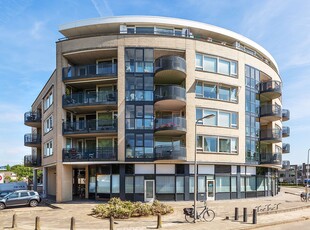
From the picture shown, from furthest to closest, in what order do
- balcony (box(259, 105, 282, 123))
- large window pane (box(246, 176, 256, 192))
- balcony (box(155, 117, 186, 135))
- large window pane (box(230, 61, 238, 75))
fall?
1. balcony (box(259, 105, 282, 123))
2. large window pane (box(246, 176, 256, 192))
3. large window pane (box(230, 61, 238, 75))
4. balcony (box(155, 117, 186, 135))

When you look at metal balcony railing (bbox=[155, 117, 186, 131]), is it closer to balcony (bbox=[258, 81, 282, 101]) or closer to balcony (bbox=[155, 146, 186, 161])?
balcony (bbox=[155, 146, 186, 161])

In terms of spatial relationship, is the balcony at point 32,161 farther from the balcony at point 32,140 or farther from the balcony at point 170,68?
the balcony at point 170,68

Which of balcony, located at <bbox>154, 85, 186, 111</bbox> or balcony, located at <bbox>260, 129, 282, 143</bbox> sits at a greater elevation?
balcony, located at <bbox>154, 85, 186, 111</bbox>

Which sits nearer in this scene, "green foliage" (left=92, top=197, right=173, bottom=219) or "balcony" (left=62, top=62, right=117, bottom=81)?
"green foliage" (left=92, top=197, right=173, bottom=219)

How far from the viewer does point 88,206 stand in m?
27.1

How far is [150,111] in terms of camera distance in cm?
3055

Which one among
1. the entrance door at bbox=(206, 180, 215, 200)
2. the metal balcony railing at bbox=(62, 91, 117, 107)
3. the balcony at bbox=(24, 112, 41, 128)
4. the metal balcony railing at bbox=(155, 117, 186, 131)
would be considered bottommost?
the entrance door at bbox=(206, 180, 215, 200)

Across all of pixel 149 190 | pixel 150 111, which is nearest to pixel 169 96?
pixel 150 111

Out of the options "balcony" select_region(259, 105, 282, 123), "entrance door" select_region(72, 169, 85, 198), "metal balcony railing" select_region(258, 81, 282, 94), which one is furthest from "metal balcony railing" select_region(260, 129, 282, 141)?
"entrance door" select_region(72, 169, 85, 198)

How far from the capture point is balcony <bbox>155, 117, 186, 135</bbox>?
29.8 m

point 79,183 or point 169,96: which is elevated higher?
point 169,96

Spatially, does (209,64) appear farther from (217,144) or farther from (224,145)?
(224,145)

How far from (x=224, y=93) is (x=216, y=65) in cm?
310

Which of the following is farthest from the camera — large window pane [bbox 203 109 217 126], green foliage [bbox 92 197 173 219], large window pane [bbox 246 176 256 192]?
large window pane [bbox 246 176 256 192]
